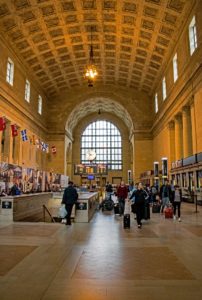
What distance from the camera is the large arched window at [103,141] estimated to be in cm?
4516

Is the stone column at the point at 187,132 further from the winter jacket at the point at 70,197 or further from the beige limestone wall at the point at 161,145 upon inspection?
the winter jacket at the point at 70,197

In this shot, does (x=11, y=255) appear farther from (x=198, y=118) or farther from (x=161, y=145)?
(x=161, y=145)

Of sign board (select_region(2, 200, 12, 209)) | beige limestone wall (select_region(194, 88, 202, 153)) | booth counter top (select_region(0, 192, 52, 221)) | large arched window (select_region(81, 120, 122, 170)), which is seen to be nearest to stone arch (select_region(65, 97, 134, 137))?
large arched window (select_region(81, 120, 122, 170))

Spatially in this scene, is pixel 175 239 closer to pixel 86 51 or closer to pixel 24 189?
pixel 24 189

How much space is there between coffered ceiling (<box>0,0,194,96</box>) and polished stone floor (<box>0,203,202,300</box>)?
55.2 ft

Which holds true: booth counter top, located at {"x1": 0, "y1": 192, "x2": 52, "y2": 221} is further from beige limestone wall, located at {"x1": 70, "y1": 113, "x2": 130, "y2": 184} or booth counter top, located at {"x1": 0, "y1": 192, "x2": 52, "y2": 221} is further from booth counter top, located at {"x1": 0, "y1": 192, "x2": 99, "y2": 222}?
beige limestone wall, located at {"x1": 70, "y1": 113, "x2": 130, "y2": 184}

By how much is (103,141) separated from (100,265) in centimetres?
4121

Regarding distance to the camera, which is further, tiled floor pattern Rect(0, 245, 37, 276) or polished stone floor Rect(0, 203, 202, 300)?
tiled floor pattern Rect(0, 245, 37, 276)

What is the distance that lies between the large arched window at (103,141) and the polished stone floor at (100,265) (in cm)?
3744

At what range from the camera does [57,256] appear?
507 cm

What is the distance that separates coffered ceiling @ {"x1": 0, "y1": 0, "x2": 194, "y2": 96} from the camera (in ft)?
63.0

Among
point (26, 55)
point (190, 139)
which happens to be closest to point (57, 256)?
point (190, 139)

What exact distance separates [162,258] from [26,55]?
24098mm

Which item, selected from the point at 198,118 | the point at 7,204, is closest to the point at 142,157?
the point at 198,118
